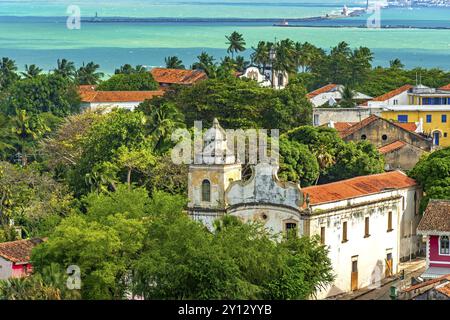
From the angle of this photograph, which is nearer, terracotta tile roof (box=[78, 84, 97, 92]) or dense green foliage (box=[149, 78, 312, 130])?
dense green foliage (box=[149, 78, 312, 130])

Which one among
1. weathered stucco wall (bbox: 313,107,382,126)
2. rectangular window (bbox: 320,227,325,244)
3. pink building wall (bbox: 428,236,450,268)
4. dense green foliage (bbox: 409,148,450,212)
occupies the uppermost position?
weathered stucco wall (bbox: 313,107,382,126)

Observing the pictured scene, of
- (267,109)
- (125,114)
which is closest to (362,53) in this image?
(267,109)

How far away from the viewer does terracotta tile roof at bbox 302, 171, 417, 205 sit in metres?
47.8

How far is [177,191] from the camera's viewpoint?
57.3 m

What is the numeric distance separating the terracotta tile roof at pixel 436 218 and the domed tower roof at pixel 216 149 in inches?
242

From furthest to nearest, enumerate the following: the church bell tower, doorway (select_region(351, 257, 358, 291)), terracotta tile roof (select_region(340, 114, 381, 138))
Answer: terracotta tile roof (select_region(340, 114, 381, 138)), the church bell tower, doorway (select_region(351, 257, 358, 291))

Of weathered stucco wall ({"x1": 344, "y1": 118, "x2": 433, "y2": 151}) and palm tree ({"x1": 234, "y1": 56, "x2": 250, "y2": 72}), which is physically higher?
palm tree ({"x1": 234, "y1": 56, "x2": 250, "y2": 72})

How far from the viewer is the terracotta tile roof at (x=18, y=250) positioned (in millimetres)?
47219

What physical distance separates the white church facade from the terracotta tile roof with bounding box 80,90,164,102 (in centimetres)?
5063

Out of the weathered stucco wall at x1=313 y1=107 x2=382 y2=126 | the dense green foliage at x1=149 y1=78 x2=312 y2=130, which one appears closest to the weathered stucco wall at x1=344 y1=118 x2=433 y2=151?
the dense green foliage at x1=149 y1=78 x2=312 y2=130

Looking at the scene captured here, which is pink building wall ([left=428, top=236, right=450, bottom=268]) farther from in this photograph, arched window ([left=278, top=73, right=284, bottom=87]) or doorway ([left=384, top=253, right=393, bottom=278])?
arched window ([left=278, top=73, right=284, bottom=87])

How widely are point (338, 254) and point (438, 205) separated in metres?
3.52

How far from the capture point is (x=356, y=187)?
50.6 meters
